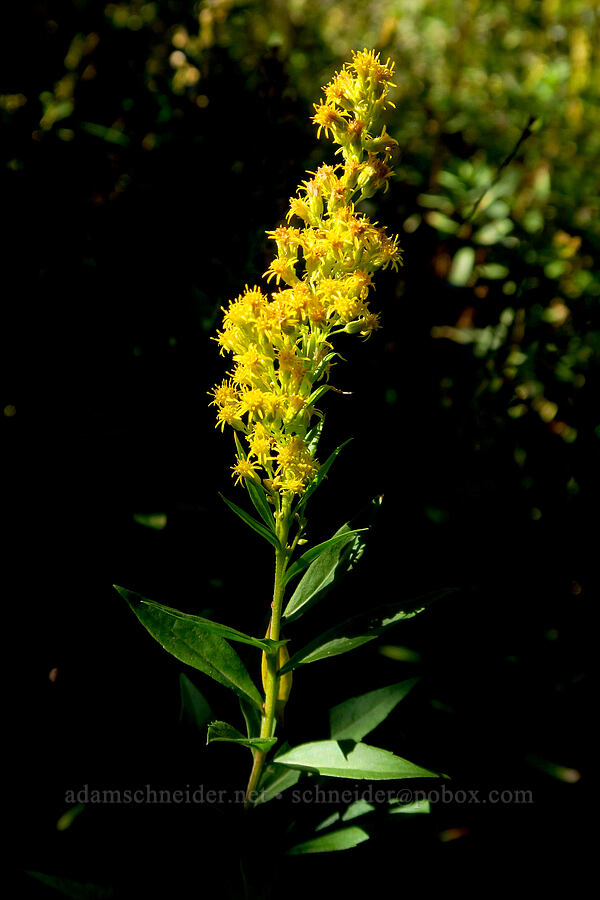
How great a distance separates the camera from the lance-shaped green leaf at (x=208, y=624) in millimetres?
1071

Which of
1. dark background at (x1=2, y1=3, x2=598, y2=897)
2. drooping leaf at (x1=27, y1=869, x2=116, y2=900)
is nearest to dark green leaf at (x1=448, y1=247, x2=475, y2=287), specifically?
dark background at (x1=2, y1=3, x2=598, y2=897)

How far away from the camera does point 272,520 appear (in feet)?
3.87

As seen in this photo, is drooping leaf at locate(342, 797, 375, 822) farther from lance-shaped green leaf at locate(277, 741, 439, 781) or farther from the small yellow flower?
the small yellow flower

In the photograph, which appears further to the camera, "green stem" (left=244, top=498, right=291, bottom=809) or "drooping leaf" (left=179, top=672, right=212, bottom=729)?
"drooping leaf" (left=179, top=672, right=212, bottom=729)

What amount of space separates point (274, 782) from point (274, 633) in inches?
14.7

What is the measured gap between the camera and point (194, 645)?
3.92ft

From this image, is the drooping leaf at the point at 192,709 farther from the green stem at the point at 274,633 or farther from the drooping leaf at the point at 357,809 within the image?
the drooping leaf at the point at 357,809

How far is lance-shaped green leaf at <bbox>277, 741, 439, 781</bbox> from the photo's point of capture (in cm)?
106

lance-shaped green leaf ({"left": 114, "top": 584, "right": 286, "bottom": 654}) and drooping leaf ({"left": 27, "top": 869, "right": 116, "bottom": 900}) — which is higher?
lance-shaped green leaf ({"left": 114, "top": 584, "right": 286, "bottom": 654})

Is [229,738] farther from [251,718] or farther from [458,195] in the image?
[458,195]

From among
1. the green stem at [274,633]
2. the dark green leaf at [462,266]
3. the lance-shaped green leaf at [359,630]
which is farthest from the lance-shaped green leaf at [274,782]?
the dark green leaf at [462,266]

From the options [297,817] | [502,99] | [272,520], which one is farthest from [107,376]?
[502,99]

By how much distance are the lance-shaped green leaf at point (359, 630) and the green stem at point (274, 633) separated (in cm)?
3

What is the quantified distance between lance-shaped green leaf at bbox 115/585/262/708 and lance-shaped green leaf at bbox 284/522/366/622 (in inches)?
5.2
